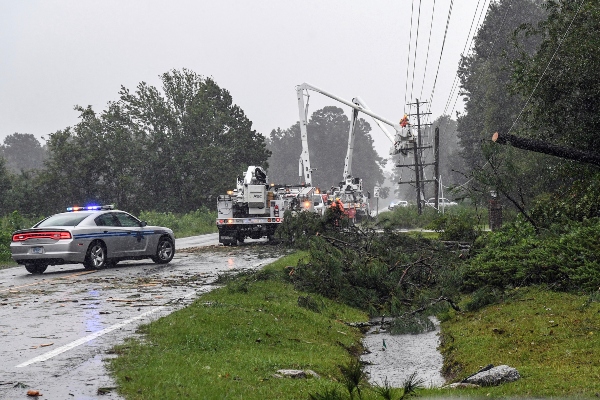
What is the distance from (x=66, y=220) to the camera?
19.3m

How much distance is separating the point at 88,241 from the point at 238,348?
1114 centimetres

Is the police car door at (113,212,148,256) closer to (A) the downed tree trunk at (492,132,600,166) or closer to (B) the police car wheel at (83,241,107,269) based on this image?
(B) the police car wheel at (83,241,107,269)

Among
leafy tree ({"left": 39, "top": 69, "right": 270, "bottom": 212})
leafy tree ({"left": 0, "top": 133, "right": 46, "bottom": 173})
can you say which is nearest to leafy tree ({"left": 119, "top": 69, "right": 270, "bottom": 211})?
leafy tree ({"left": 39, "top": 69, "right": 270, "bottom": 212})

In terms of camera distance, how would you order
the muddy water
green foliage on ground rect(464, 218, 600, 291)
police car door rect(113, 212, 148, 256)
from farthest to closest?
police car door rect(113, 212, 148, 256), green foliage on ground rect(464, 218, 600, 291), the muddy water

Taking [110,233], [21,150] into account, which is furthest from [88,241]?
[21,150]

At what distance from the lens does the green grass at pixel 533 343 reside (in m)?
6.58

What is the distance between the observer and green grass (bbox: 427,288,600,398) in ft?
21.6

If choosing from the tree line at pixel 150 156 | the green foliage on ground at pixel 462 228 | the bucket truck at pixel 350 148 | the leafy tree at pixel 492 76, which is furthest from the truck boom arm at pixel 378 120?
the green foliage on ground at pixel 462 228

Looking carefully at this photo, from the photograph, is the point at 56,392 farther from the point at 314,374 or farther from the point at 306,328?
the point at 306,328

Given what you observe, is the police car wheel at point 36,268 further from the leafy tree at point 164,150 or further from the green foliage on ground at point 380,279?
the leafy tree at point 164,150

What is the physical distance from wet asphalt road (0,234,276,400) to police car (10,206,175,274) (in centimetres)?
35

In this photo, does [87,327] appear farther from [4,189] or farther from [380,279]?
[4,189]

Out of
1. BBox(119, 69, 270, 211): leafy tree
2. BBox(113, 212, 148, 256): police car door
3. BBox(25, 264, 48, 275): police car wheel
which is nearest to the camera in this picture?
BBox(25, 264, 48, 275): police car wheel

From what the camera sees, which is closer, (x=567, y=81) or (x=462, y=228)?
(x=567, y=81)
